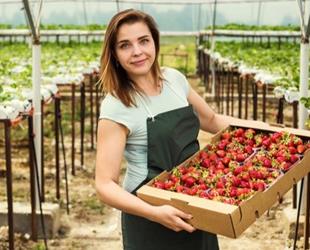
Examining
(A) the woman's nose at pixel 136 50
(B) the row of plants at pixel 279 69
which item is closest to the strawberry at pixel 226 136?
(A) the woman's nose at pixel 136 50

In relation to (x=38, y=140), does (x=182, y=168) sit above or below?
above

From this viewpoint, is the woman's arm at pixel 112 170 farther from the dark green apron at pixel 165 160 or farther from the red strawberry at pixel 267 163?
the red strawberry at pixel 267 163

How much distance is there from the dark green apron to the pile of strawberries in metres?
0.08

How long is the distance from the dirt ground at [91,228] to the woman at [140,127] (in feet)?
8.02

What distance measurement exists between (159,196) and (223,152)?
1.91 ft

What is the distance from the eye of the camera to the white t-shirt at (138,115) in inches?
106

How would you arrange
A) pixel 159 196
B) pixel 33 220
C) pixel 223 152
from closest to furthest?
pixel 159 196 → pixel 223 152 → pixel 33 220

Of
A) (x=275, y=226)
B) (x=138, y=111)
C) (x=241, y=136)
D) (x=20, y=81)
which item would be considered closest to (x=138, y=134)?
(x=138, y=111)

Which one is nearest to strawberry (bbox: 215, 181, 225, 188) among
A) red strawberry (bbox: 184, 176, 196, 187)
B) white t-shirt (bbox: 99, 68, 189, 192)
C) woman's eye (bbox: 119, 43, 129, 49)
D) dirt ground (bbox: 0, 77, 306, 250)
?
red strawberry (bbox: 184, 176, 196, 187)

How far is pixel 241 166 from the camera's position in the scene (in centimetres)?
286

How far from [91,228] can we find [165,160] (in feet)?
12.3

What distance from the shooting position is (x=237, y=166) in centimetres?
286

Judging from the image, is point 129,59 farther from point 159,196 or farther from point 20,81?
point 20,81

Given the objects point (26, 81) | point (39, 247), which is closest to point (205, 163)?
point (39, 247)
